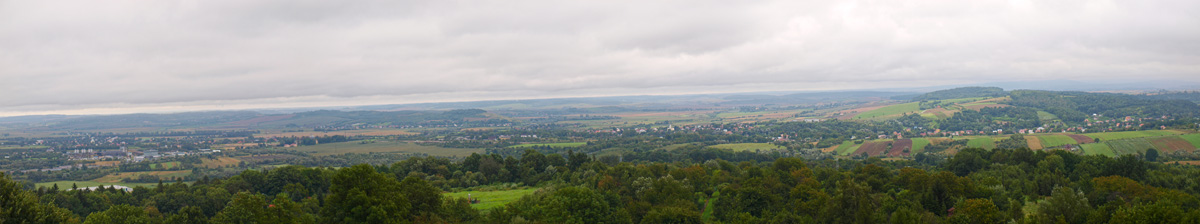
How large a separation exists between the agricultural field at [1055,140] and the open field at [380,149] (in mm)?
133201

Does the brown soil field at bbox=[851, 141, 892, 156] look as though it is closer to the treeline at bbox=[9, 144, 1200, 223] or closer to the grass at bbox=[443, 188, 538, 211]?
the treeline at bbox=[9, 144, 1200, 223]

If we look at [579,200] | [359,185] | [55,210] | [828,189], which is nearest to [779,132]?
[828,189]

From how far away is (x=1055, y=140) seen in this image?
117188 mm

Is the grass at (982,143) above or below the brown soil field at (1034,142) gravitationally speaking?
below

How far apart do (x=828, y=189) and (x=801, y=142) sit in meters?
108

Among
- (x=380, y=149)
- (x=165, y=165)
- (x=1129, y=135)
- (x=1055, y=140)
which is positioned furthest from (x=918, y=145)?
(x=165, y=165)

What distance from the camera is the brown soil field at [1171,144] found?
3743 inches

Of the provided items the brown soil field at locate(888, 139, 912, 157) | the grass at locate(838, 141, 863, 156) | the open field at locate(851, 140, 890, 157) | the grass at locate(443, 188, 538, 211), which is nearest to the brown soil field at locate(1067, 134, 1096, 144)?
the brown soil field at locate(888, 139, 912, 157)

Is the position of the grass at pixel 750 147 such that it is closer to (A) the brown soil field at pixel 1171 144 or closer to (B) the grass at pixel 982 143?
(B) the grass at pixel 982 143

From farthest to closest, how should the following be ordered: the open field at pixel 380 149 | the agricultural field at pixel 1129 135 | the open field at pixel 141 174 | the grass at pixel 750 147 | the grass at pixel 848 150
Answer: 1. the open field at pixel 380 149
2. the grass at pixel 750 147
3. the grass at pixel 848 150
4. the agricultural field at pixel 1129 135
5. the open field at pixel 141 174

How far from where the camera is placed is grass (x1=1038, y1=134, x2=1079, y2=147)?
367ft

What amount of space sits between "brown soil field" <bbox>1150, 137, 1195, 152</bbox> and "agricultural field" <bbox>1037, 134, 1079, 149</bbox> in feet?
39.7

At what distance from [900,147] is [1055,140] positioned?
1143 inches

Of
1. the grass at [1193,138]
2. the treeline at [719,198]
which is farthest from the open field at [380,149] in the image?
the grass at [1193,138]
